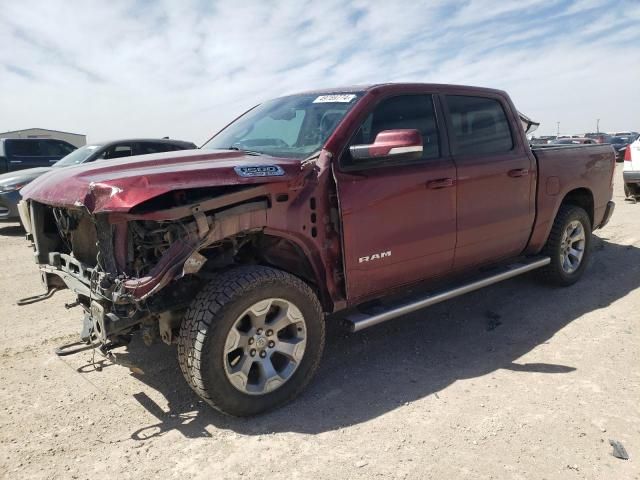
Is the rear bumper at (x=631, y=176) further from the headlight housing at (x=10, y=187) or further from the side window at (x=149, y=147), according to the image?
the headlight housing at (x=10, y=187)

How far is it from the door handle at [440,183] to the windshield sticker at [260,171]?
127cm

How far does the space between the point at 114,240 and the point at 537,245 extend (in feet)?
12.9

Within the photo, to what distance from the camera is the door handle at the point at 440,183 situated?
12.5 ft

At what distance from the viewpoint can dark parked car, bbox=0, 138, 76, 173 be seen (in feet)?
42.3

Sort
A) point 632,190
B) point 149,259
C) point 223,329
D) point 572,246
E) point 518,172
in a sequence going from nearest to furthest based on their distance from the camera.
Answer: point 223,329
point 149,259
point 518,172
point 572,246
point 632,190

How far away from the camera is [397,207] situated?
3.60 metres

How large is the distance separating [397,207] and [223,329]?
1494 millimetres

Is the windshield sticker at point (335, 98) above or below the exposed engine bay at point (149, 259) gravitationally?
above

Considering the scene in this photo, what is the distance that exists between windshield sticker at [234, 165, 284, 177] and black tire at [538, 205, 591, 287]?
3357mm

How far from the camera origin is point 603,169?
5703 millimetres

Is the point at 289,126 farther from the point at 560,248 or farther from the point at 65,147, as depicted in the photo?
the point at 65,147

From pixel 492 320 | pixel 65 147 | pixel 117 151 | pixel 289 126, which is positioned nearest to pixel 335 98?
pixel 289 126

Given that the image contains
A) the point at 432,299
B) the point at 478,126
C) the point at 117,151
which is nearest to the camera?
the point at 432,299

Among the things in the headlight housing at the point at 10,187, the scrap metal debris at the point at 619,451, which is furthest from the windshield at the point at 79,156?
the scrap metal debris at the point at 619,451
